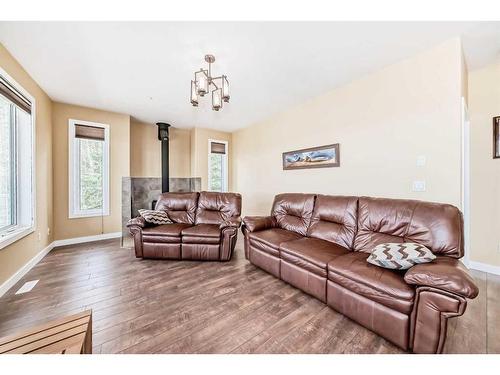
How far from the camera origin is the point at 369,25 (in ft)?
6.04

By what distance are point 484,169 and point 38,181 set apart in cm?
599

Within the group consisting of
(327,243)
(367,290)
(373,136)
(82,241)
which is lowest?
Result: (82,241)

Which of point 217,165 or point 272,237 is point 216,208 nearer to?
point 272,237

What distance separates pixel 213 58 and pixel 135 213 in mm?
3937

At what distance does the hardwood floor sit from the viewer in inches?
55.3

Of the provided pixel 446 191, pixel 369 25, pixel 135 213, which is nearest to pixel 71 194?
pixel 135 213

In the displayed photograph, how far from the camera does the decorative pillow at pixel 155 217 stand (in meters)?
3.14

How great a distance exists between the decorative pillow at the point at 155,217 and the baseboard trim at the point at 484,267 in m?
4.27

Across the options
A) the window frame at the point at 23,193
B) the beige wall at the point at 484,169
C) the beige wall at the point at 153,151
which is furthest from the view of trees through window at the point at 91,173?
the beige wall at the point at 484,169

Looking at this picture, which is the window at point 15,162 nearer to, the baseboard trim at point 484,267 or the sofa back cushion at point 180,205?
the sofa back cushion at point 180,205

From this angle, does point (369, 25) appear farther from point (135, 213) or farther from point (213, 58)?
point (135, 213)

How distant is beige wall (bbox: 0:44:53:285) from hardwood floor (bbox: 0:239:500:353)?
0.26 metres

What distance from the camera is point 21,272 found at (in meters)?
2.38

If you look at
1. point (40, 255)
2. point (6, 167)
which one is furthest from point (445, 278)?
point (40, 255)
